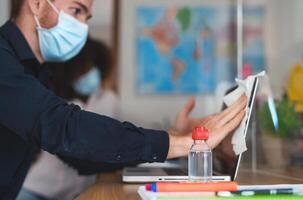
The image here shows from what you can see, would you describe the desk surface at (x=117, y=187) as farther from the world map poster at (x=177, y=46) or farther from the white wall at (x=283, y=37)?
the world map poster at (x=177, y=46)

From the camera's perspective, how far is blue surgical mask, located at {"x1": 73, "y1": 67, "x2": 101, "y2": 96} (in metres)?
2.67

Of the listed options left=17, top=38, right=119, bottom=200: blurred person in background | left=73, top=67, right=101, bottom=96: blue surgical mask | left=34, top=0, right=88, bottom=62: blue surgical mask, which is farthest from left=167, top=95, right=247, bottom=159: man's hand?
left=73, top=67, right=101, bottom=96: blue surgical mask

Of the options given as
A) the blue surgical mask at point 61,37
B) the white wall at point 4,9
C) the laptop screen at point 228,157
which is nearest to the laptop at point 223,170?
the laptop screen at point 228,157

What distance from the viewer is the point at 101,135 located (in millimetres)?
1104

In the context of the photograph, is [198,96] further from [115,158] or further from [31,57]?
[115,158]

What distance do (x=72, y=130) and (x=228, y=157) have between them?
0.57 m

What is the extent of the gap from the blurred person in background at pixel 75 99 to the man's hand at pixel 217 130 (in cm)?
88

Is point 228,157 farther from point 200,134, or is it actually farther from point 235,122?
point 200,134

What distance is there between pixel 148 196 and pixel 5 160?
698 millimetres

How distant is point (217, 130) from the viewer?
1241mm

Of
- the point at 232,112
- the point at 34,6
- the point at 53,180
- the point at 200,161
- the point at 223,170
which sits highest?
the point at 34,6

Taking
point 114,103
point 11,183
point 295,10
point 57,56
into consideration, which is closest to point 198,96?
point 114,103

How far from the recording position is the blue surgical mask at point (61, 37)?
158 cm

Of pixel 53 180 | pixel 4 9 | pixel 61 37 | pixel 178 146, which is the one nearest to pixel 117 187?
pixel 178 146
